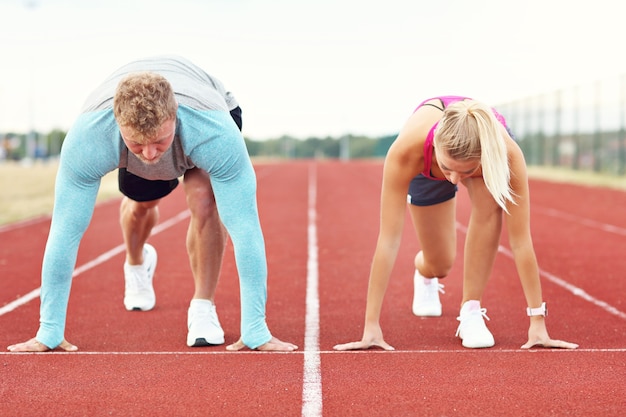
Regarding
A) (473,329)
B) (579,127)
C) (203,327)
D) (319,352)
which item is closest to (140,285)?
(203,327)

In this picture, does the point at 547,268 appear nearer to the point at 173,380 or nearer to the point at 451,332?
the point at 451,332

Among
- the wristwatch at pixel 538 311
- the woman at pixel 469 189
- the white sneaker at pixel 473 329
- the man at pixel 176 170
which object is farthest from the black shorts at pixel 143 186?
A: the wristwatch at pixel 538 311

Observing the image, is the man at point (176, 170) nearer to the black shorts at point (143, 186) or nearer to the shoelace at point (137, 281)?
the black shorts at point (143, 186)

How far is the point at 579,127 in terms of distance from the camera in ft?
99.6

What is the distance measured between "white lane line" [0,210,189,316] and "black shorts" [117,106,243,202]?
1563 millimetres

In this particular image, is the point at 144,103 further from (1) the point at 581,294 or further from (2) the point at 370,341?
(1) the point at 581,294

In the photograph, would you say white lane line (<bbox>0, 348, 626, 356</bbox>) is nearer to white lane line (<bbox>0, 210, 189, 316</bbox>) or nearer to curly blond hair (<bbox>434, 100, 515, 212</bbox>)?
curly blond hair (<bbox>434, 100, 515, 212</bbox>)

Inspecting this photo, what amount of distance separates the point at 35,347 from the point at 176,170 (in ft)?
4.26

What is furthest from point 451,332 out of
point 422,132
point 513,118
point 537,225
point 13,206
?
point 513,118

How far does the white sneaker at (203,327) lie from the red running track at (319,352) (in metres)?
0.07

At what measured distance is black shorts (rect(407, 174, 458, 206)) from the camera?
5.74 meters

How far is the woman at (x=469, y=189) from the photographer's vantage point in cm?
457

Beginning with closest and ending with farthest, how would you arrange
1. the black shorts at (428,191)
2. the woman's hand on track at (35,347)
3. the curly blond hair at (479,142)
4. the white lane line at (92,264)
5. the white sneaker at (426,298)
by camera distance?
the curly blond hair at (479,142)
the woman's hand on track at (35,347)
the black shorts at (428,191)
the white sneaker at (426,298)
the white lane line at (92,264)

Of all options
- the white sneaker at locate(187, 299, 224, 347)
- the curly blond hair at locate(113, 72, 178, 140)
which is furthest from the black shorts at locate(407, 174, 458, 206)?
the curly blond hair at locate(113, 72, 178, 140)
